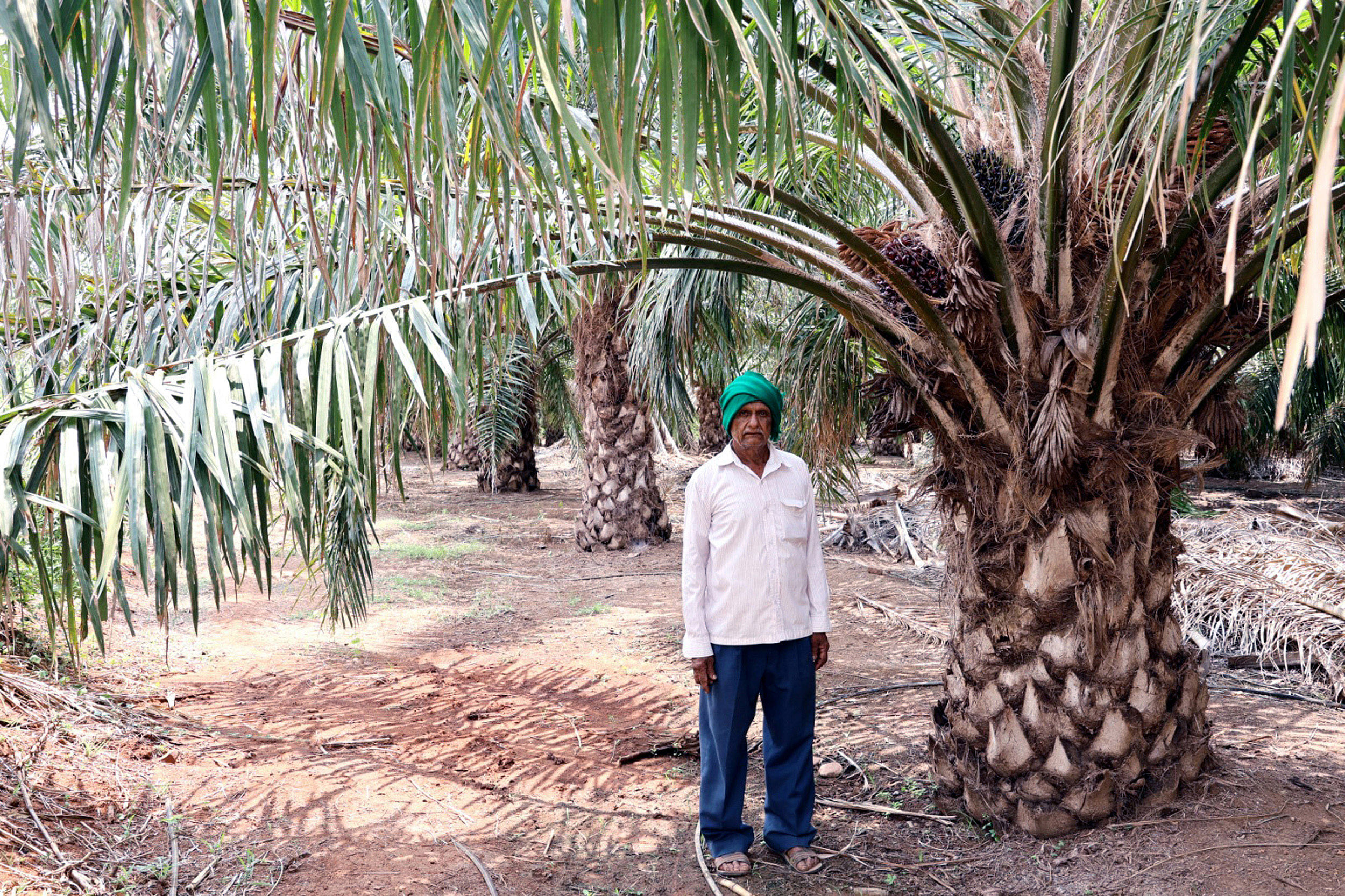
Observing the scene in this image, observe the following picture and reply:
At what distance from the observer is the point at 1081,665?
322 centimetres

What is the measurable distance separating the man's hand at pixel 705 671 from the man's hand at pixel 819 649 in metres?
0.39

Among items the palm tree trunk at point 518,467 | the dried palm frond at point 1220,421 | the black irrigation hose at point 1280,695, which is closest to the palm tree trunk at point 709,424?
the palm tree trunk at point 518,467

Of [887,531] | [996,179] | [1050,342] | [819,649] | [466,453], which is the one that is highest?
[996,179]

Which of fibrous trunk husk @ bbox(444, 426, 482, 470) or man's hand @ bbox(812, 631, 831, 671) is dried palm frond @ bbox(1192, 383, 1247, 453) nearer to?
man's hand @ bbox(812, 631, 831, 671)

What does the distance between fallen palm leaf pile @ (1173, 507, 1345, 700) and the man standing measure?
2235mm

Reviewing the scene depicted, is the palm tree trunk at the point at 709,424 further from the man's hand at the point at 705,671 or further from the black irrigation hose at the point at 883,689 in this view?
the man's hand at the point at 705,671

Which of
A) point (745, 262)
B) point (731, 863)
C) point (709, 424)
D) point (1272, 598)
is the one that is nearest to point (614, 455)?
point (1272, 598)

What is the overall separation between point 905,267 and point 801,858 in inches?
80.8

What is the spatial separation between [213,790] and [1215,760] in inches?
146

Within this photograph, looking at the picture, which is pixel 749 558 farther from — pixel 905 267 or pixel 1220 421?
pixel 1220 421

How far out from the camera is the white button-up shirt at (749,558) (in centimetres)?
326

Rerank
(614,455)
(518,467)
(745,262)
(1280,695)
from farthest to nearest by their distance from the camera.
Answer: (518,467) → (614,455) → (1280,695) → (745,262)

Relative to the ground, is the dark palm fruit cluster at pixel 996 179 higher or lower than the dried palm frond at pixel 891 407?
higher

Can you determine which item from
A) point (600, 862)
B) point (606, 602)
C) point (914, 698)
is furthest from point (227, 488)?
point (606, 602)
